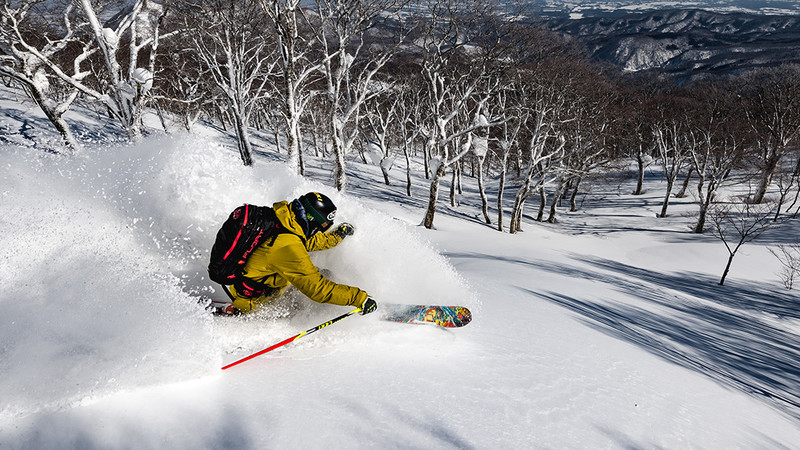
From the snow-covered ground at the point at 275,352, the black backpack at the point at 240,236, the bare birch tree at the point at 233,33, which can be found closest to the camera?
the snow-covered ground at the point at 275,352

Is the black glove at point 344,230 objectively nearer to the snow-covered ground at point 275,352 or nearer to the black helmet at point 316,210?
the snow-covered ground at point 275,352

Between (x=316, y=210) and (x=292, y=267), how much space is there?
20.3 inches

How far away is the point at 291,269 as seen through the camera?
3037 mm

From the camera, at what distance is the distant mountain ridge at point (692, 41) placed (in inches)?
3356

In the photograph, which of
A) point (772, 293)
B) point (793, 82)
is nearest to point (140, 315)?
point (772, 293)

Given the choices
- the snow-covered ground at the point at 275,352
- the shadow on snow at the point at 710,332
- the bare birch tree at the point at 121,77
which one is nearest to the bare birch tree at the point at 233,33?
the bare birch tree at the point at 121,77

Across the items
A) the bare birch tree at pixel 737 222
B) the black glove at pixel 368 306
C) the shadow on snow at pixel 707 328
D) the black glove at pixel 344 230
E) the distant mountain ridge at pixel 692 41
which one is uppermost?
the distant mountain ridge at pixel 692 41

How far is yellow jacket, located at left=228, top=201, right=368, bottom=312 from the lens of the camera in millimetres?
3004

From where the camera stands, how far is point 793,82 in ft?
84.1

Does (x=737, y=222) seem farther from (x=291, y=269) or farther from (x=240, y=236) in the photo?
(x=240, y=236)

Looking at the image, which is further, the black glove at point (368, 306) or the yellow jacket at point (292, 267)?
the black glove at point (368, 306)

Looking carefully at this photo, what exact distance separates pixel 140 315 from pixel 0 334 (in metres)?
0.61

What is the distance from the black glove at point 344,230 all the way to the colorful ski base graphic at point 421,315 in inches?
36.2

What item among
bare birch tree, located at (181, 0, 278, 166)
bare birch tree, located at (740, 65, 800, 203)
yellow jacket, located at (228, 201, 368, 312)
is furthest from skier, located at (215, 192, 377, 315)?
bare birch tree, located at (740, 65, 800, 203)
